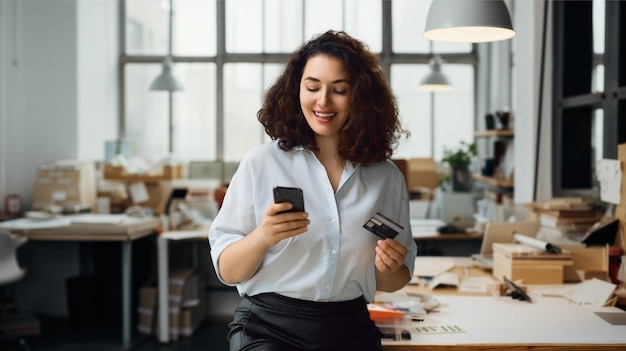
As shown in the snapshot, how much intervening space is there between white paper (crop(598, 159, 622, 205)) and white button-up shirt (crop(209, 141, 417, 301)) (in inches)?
59.4

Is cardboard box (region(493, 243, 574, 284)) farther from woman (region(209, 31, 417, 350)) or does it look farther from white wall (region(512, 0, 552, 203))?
white wall (region(512, 0, 552, 203))

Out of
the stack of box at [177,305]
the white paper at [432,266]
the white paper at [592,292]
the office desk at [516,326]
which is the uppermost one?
the white paper at [592,292]

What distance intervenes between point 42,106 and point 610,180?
5149mm

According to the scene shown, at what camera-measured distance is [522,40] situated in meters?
4.68

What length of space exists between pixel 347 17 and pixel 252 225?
609 centimetres

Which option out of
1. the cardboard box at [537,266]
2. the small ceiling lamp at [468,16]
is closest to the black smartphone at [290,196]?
the small ceiling lamp at [468,16]

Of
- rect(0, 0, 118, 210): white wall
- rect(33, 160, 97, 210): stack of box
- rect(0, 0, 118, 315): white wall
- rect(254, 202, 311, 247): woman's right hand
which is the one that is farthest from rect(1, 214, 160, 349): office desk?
rect(254, 202, 311, 247): woman's right hand

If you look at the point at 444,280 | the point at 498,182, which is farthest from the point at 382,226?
the point at 498,182

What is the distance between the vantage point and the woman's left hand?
2.04 m

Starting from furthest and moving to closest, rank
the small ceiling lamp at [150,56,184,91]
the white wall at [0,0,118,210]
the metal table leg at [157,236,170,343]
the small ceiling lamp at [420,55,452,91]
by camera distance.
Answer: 1. the small ceiling lamp at [150,56,184,91]
2. the small ceiling lamp at [420,55,452,91]
3. the white wall at [0,0,118,210]
4. the metal table leg at [157,236,170,343]

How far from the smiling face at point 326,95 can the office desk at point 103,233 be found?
143 inches

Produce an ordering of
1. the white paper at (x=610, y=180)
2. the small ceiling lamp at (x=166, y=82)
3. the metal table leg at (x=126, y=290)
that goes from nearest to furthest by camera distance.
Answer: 1. the white paper at (x=610, y=180)
2. the metal table leg at (x=126, y=290)
3. the small ceiling lamp at (x=166, y=82)

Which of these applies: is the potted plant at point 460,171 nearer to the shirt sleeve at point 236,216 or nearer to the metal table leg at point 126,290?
the metal table leg at point 126,290

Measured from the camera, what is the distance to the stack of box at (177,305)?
5617mm
